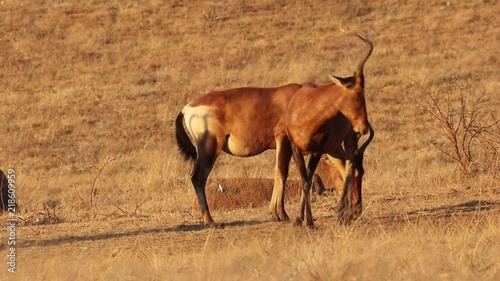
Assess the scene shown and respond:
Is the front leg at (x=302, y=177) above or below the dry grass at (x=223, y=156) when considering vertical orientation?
above

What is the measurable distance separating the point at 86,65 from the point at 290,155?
15956 millimetres

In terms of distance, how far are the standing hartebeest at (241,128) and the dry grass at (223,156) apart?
0.48m

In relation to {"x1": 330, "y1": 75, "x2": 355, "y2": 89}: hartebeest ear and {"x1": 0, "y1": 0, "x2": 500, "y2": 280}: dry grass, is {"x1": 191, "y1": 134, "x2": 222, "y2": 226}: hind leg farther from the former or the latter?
{"x1": 330, "y1": 75, "x2": 355, "y2": 89}: hartebeest ear

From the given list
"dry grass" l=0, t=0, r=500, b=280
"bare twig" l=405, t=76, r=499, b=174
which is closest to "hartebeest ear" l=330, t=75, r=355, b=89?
"dry grass" l=0, t=0, r=500, b=280

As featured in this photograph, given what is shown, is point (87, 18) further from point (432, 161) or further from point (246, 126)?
point (246, 126)

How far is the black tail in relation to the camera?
38.6 feet

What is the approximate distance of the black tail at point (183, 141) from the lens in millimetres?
11758

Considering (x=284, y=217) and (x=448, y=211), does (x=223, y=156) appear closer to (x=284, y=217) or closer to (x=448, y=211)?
(x=284, y=217)

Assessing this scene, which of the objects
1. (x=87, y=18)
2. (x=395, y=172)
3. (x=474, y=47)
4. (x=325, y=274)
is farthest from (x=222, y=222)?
(x=87, y=18)

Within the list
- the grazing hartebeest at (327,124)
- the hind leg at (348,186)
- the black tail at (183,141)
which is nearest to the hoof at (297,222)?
the grazing hartebeest at (327,124)

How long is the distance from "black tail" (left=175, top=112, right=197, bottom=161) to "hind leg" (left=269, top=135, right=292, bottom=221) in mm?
1050

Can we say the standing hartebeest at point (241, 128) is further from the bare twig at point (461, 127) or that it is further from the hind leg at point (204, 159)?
the bare twig at point (461, 127)

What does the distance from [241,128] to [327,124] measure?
1.17 metres

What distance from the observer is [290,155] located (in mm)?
11125
